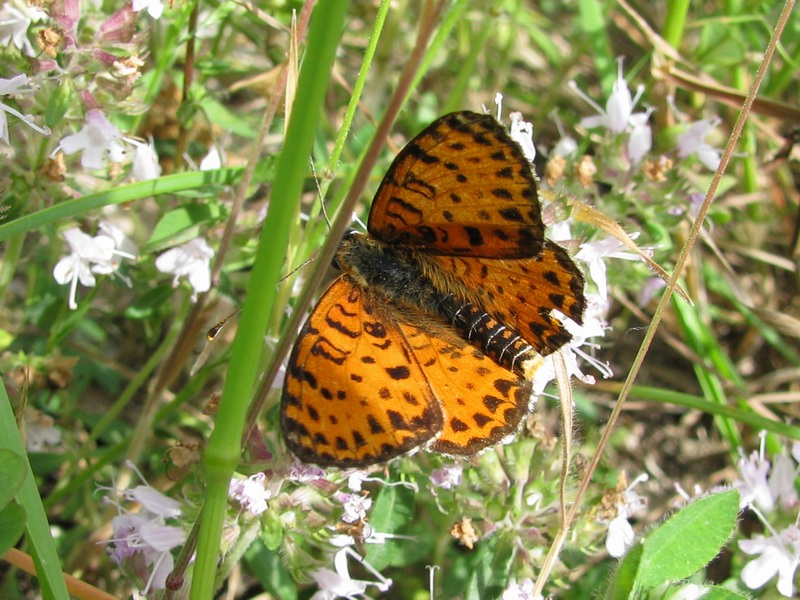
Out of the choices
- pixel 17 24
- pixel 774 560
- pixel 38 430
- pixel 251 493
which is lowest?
pixel 38 430

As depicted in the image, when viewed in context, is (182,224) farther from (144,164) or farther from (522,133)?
(522,133)

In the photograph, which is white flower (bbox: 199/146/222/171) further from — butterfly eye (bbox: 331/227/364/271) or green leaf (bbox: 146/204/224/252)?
butterfly eye (bbox: 331/227/364/271)

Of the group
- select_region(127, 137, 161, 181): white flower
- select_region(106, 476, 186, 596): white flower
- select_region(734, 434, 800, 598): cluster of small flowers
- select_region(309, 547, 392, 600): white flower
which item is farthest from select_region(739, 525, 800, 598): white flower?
select_region(127, 137, 161, 181): white flower

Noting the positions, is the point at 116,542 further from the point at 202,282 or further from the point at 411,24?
the point at 411,24

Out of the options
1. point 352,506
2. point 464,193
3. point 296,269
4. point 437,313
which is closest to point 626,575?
point 352,506

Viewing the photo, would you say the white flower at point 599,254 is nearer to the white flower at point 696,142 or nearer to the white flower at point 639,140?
the white flower at point 639,140
